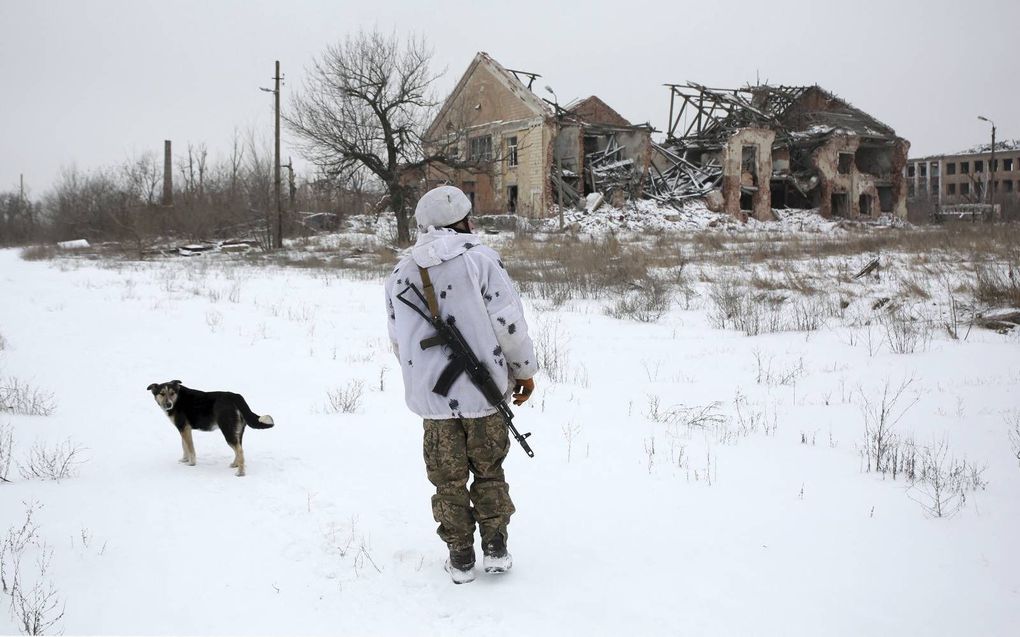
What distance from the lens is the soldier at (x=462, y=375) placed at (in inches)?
113

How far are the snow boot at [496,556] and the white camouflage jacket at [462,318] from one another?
626mm

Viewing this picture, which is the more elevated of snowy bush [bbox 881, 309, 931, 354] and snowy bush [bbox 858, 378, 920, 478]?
snowy bush [bbox 881, 309, 931, 354]

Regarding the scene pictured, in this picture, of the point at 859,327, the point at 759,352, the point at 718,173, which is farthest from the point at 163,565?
the point at 718,173

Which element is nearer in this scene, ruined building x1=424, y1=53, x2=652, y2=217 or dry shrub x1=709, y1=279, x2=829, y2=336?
dry shrub x1=709, y1=279, x2=829, y2=336

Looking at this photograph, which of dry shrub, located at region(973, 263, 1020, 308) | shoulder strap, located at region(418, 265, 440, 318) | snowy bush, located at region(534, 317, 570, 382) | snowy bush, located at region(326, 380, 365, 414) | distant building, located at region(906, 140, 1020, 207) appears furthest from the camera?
distant building, located at region(906, 140, 1020, 207)

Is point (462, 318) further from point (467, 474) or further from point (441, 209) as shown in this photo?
point (467, 474)

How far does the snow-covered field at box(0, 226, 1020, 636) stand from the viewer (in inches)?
114

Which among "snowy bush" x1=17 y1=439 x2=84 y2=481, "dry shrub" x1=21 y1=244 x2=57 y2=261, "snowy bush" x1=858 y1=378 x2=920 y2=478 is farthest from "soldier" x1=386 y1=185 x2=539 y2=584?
"dry shrub" x1=21 y1=244 x2=57 y2=261

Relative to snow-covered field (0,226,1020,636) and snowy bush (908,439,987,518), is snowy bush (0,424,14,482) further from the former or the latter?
snowy bush (908,439,987,518)

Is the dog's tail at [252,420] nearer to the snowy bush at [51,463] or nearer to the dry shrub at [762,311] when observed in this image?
the snowy bush at [51,463]

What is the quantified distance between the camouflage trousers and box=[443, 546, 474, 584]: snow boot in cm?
3

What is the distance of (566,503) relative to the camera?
13.3ft

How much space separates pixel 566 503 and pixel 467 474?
1196 mm

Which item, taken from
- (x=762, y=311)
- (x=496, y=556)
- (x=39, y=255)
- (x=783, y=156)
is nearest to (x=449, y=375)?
(x=496, y=556)
